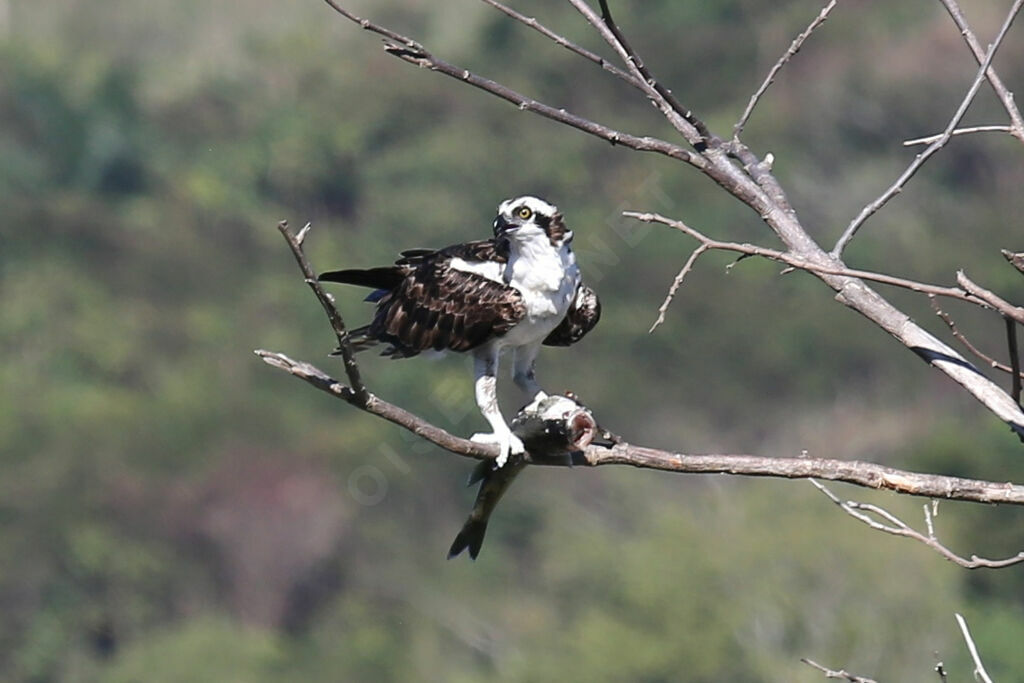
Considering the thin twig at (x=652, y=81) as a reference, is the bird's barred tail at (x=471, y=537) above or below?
below

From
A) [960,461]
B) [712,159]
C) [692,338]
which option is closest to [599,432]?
[712,159]

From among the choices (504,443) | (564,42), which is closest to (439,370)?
(504,443)

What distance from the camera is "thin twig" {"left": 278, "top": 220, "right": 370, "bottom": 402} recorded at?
12.6ft

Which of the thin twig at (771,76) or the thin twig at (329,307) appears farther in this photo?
the thin twig at (771,76)

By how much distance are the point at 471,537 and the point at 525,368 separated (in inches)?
45.5

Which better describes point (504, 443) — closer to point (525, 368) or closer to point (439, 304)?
point (439, 304)

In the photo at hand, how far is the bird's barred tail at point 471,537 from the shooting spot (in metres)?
5.55

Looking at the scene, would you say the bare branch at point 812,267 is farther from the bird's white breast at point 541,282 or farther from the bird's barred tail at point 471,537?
the bird's white breast at point 541,282

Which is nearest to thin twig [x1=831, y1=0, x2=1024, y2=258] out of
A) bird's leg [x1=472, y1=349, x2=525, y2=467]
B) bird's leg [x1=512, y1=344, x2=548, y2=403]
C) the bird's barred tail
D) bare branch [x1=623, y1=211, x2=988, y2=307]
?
bare branch [x1=623, y1=211, x2=988, y2=307]

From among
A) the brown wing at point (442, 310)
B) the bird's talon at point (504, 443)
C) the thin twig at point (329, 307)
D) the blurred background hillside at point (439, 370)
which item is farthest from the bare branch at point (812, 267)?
the blurred background hillside at point (439, 370)

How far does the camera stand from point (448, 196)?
48.9m

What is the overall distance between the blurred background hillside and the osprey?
2394 cm

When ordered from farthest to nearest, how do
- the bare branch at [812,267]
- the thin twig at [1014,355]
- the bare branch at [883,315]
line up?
1. the bare branch at [883,315]
2. the thin twig at [1014,355]
3. the bare branch at [812,267]

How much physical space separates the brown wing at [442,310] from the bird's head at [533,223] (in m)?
0.17
